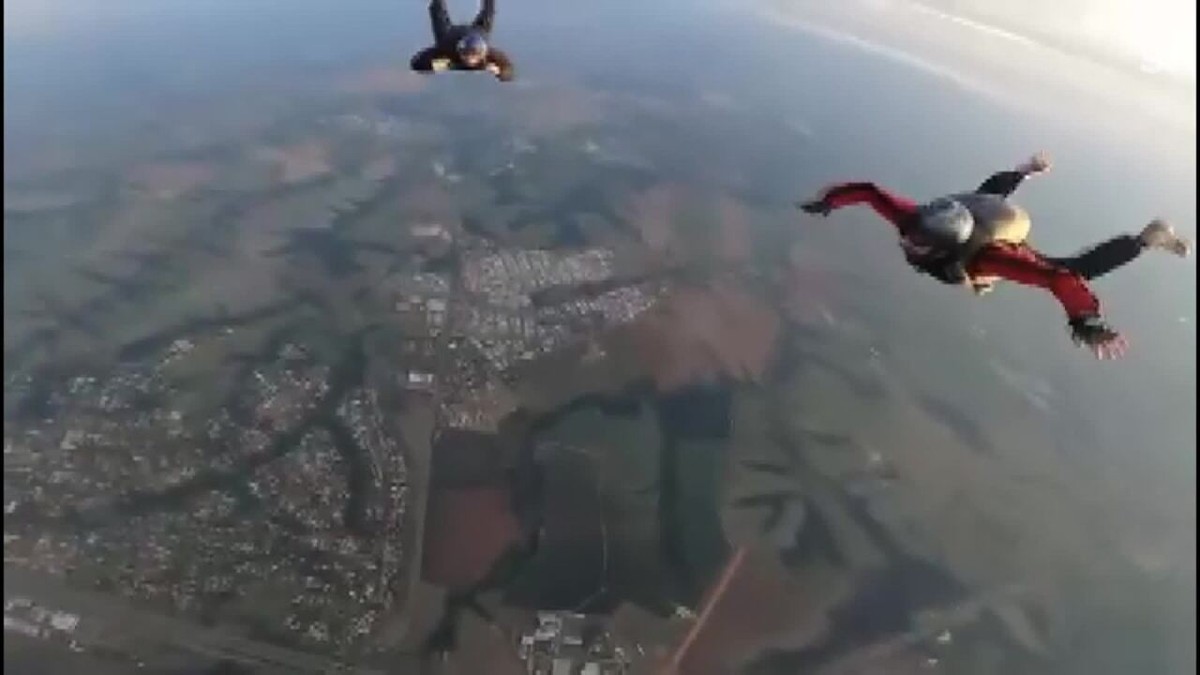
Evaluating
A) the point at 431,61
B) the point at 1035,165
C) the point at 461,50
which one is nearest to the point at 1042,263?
the point at 1035,165

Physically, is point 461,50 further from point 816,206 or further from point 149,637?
point 149,637

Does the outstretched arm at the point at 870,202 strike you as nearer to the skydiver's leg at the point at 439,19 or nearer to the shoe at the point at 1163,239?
the shoe at the point at 1163,239

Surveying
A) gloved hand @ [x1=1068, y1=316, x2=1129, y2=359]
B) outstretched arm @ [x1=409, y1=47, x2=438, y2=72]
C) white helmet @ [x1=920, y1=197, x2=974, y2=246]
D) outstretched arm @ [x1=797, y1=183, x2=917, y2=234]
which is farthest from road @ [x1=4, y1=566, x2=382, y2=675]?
gloved hand @ [x1=1068, y1=316, x2=1129, y2=359]

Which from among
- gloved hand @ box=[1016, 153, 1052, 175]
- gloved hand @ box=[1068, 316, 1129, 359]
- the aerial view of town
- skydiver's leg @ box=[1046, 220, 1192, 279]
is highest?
skydiver's leg @ box=[1046, 220, 1192, 279]

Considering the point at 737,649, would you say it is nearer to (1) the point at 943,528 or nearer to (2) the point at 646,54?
(1) the point at 943,528

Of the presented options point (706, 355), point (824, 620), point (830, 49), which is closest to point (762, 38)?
point (830, 49)

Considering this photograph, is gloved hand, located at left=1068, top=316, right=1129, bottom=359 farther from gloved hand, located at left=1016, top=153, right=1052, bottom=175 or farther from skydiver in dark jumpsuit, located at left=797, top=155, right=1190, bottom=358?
gloved hand, located at left=1016, top=153, right=1052, bottom=175
